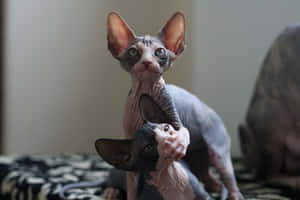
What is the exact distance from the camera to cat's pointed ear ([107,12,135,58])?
0.60 meters

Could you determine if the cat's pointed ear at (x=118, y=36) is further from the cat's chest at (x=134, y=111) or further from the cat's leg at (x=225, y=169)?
the cat's leg at (x=225, y=169)

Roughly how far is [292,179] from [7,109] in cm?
111

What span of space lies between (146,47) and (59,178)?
1.89ft

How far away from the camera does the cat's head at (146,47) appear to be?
0.56 metres

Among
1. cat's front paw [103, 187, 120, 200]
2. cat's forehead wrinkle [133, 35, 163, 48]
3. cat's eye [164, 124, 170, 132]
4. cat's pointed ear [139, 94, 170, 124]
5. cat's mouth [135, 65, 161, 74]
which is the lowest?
cat's front paw [103, 187, 120, 200]

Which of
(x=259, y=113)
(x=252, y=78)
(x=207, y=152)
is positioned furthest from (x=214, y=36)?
(x=207, y=152)

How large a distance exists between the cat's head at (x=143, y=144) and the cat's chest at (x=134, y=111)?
0.07ft

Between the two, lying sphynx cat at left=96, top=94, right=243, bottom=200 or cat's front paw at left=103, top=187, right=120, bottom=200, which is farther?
cat's front paw at left=103, top=187, right=120, bottom=200

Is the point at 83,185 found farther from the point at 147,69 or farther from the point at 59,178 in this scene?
the point at 147,69

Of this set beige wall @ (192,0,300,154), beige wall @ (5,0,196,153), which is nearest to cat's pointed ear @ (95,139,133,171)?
beige wall @ (5,0,196,153)

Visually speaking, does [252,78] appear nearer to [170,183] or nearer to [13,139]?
[170,183]

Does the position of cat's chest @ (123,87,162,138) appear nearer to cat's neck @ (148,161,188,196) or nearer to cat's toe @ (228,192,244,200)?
cat's neck @ (148,161,188,196)

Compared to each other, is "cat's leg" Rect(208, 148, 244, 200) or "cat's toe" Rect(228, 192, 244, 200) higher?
"cat's leg" Rect(208, 148, 244, 200)

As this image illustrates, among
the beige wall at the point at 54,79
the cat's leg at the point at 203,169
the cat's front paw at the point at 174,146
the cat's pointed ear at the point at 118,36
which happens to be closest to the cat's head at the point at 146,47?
the cat's pointed ear at the point at 118,36
